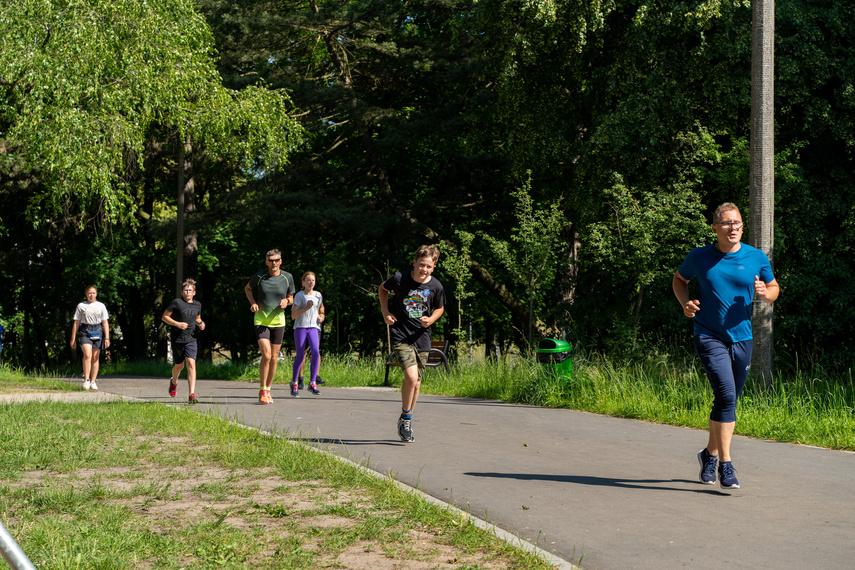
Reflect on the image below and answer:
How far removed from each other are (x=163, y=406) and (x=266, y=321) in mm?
1772

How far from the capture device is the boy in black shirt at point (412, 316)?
812cm

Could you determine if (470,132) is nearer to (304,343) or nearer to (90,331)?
(304,343)

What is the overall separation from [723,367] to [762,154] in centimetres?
581

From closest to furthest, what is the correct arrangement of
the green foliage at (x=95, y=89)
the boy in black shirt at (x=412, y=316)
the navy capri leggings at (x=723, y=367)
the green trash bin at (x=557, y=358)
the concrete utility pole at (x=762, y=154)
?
the navy capri leggings at (x=723, y=367) → the boy in black shirt at (x=412, y=316) → the concrete utility pole at (x=762, y=154) → the green trash bin at (x=557, y=358) → the green foliage at (x=95, y=89)

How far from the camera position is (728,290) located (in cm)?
606

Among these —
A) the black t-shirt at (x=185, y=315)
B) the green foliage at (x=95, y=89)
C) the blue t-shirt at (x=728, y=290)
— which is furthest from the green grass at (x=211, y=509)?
the green foliage at (x=95, y=89)

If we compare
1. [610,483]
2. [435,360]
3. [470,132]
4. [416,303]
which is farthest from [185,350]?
[470,132]

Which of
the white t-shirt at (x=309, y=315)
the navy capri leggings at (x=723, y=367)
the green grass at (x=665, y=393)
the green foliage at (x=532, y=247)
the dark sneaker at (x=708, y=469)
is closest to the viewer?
the navy capri leggings at (x=723, y=367)

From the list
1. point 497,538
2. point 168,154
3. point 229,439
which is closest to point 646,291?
point 229,439

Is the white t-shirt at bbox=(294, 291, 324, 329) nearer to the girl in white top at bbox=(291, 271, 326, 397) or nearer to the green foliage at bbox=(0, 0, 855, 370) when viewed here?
the girl in white top at bbox=(291, 271, 326, 397)

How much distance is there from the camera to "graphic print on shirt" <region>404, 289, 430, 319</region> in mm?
8164

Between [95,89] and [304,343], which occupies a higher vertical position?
[95,89]

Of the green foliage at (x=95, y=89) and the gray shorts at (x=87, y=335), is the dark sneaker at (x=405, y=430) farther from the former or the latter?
the gray shorts at (x=87, y=335)

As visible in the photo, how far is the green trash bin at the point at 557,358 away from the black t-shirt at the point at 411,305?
451cm
